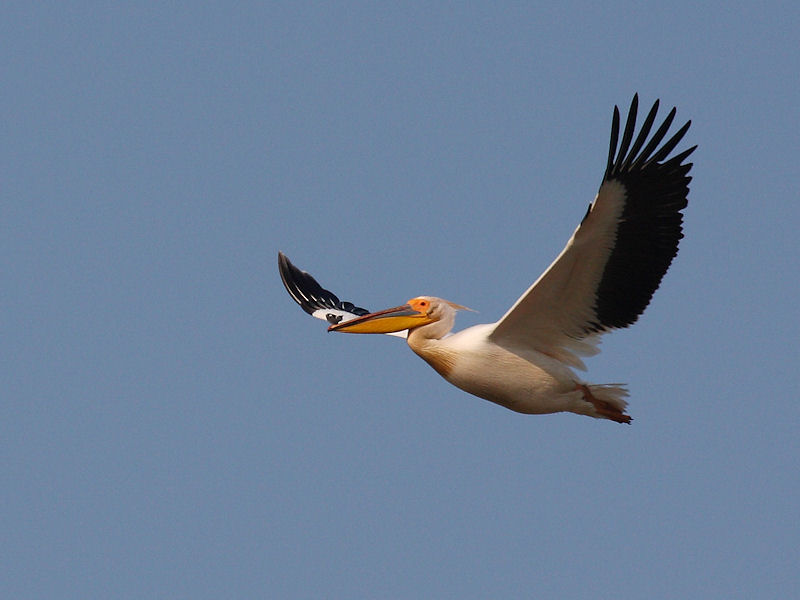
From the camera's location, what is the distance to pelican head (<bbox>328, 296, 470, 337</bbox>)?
1160 centimetres

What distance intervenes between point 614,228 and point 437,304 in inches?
73.5

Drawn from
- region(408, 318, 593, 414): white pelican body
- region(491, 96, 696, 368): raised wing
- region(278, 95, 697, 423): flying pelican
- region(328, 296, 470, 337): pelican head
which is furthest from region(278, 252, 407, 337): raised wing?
region(491, 96, 696, 368): raised wing

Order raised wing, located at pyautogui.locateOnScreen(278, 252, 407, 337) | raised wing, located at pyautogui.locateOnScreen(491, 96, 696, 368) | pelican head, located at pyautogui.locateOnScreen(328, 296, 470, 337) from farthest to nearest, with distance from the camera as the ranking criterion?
raised wing, located at pyautogui.locateOnScreen(278, 252, 407, 337) → pelican head, located at pyautogui.locateOnScreen(328, 296, 470, 337) → raised wing, located at pyautogui.locateOnScreen(491, 96, 696, 368)

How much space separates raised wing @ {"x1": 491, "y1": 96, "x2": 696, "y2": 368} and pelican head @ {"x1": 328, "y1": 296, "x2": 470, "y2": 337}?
72 centimetres

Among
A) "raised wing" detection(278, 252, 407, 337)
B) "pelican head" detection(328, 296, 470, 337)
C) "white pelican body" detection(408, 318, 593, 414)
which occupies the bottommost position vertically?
"white pelican body" detection(408, 318, 593, 414)

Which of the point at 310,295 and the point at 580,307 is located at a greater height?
the point at 310,295

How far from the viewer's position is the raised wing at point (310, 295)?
14203mm

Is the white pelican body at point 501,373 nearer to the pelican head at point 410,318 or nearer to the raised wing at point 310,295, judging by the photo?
the pelican head at point 410,318

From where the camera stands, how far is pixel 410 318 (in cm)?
1165

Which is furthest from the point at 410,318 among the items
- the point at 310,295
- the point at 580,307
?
the point at 310,295

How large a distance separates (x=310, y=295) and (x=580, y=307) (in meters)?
4.33

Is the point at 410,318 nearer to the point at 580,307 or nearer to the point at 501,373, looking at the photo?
the point at 501,373

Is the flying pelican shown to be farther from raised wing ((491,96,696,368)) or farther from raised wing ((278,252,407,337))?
raised wing ((278,252,407,337))

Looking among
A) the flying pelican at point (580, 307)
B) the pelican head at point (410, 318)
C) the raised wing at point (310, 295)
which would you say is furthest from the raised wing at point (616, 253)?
the raised wing at point (310, 295)
